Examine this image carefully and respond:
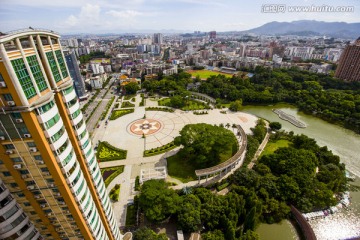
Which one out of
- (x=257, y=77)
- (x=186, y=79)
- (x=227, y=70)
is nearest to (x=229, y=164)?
(x=186, y=79)

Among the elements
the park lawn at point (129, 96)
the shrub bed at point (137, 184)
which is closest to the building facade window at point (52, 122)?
the shrub bed at point (137, 184)

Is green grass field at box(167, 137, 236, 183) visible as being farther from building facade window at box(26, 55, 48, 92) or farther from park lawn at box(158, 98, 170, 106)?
park lawn at box(158, 98, 170, 106)

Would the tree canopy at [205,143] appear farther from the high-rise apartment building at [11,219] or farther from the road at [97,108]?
the road at [97,108]

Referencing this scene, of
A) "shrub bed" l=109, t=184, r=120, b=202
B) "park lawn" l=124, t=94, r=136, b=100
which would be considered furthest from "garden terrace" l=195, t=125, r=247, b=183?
"park lawn" l=124, t=94, r=136, b=100

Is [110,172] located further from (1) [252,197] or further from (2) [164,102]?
(2) [164,102]

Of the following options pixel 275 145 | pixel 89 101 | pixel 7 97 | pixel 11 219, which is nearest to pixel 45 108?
pixel 7 97
